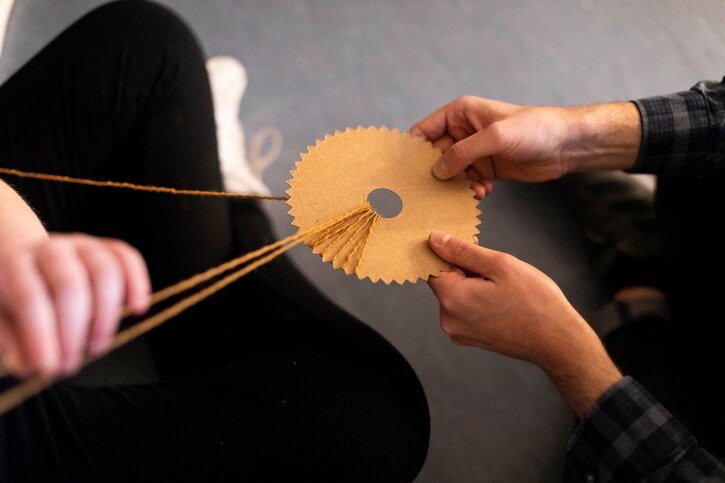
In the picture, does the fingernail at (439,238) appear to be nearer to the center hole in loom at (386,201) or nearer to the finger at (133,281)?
the center hole in loom at (386,201)

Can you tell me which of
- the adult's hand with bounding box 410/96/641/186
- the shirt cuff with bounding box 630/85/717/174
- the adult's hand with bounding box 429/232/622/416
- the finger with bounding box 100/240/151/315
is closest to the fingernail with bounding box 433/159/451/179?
the adult's hand with bounding box 410/96/641/186

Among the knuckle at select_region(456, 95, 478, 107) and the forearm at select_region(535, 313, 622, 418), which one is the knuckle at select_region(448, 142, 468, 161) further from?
the forearm at select_region(535, 313, 622, 418)

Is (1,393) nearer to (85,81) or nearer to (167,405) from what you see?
(167,405)

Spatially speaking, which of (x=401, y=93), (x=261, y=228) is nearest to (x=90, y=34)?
(x=261, y=228)

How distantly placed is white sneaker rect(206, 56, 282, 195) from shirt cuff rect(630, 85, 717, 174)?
720mm

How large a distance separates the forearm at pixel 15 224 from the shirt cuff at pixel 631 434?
639mm

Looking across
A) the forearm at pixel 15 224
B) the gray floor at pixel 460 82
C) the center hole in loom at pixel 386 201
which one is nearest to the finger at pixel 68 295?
the forearm at pixel 15 224

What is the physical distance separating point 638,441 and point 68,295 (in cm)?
63

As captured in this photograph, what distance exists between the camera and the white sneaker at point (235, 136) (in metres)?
1.17

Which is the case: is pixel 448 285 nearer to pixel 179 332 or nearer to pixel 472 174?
pixel 472 174


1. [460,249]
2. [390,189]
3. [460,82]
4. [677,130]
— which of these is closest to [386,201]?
[390,189]

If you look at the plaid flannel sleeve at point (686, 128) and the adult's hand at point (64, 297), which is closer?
the adult's hand at point (64, 297)

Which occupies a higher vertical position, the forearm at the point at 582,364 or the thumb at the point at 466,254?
the thumb at the point at 466,254

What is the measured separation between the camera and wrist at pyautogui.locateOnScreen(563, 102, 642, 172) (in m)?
0.83
